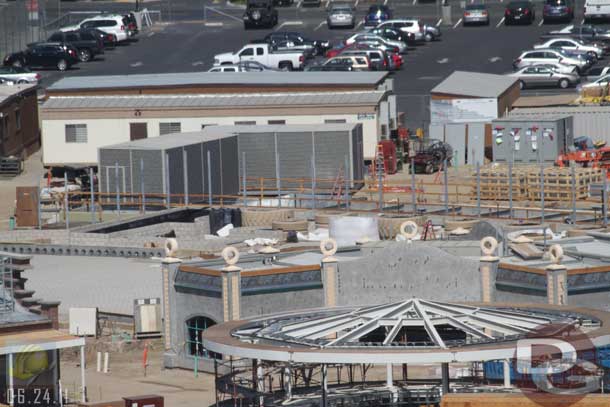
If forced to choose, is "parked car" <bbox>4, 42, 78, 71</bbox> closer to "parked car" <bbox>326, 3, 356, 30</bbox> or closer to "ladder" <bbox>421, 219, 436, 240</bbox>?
"parked car" <bbox>326, 3, 356, 30</bbox>

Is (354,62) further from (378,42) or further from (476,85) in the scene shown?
(476,85)

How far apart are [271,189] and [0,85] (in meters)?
20.4

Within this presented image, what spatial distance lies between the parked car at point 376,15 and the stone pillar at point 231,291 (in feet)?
214

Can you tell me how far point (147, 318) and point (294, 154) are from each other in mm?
22978

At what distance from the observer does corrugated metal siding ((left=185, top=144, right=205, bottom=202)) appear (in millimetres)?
74181

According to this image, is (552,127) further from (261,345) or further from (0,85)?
(261,345)

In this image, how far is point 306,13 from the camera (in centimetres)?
12069

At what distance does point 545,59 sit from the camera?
3939 inches

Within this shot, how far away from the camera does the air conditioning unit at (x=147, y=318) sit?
55.9m

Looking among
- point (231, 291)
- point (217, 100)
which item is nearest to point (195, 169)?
point (217, 100)

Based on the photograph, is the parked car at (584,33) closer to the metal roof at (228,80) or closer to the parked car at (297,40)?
the parked car at (297,40)

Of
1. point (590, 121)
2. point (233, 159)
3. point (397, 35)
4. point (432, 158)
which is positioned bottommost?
point (432, 158)

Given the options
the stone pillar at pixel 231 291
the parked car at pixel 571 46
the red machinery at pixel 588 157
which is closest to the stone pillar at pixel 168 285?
the stone pillar at pixel 231 291

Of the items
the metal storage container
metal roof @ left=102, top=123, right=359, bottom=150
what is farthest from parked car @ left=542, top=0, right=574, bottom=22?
the metal storage container
